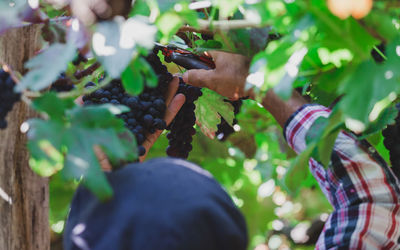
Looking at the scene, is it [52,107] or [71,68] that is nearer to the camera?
[52,107]

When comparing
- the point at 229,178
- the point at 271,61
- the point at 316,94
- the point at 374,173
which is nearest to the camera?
the point at 271,61

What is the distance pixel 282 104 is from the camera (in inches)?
39.9

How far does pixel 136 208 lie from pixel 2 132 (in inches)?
19.0

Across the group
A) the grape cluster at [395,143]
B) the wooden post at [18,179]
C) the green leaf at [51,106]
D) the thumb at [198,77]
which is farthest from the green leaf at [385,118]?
A: the wooden post at [18,179]

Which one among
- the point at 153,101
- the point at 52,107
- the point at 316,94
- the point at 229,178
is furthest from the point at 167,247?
the point at 229,178

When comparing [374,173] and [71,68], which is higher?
[71,68]

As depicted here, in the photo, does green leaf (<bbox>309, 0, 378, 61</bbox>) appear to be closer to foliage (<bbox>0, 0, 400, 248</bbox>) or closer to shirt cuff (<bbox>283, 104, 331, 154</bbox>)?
foliage (<bbox>0, 0, 400, 248</bbox>)

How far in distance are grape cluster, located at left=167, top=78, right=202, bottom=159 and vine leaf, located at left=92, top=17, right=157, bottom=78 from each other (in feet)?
1.58

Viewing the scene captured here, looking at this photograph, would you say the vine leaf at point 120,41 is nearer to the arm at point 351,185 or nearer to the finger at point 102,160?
the finger at point 102,160

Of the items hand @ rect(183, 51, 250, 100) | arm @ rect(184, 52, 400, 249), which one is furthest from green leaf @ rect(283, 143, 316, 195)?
hand @ rect(183, 51, 250, 100)

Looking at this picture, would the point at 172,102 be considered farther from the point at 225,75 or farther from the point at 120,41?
the point at 120,41

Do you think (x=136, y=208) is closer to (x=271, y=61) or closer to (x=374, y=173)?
(x=271, y=61)

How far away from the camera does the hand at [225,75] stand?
3.06 ft

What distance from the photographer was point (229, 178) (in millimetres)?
1776
